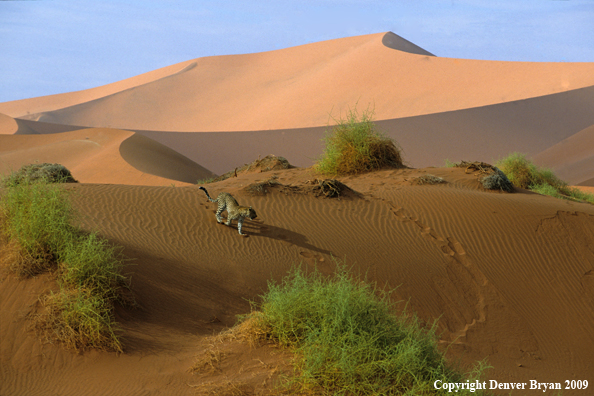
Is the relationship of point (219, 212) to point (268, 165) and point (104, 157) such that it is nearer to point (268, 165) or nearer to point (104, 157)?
point (268, 165)

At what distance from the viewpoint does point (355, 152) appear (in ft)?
43.5

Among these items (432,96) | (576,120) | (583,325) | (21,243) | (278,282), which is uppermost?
(432,96)

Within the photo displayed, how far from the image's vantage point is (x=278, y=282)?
7383 mm

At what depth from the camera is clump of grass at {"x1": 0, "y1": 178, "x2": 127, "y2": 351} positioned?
4707 mm

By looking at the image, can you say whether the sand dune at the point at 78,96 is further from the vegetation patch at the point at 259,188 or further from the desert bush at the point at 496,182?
the desert bush at the point at 496,182

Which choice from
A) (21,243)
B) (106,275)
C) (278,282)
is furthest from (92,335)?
(278,282)

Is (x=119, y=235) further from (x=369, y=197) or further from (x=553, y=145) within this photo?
(x=553, y=145)

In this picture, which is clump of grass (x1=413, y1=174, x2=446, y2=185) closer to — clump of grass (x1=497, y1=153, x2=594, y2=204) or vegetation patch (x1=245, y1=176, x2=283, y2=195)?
vegetation patch (x1=245, y1=176, x2=283, y2=195)

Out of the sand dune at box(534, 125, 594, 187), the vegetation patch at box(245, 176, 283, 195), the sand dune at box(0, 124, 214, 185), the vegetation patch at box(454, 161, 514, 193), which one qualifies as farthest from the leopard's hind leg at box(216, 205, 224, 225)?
the sand dune at box(534, 125, 594, 187)

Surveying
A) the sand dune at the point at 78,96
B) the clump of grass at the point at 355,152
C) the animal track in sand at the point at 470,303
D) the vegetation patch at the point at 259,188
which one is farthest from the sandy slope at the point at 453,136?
the sand dune at the point at 78,96

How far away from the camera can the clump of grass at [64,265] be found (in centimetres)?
471

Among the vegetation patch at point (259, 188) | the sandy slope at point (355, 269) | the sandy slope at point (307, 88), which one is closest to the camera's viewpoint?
the sandy slope at point (355, 269)

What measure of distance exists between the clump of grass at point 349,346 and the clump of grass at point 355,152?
29.5 feet

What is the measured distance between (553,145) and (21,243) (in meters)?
35.2
